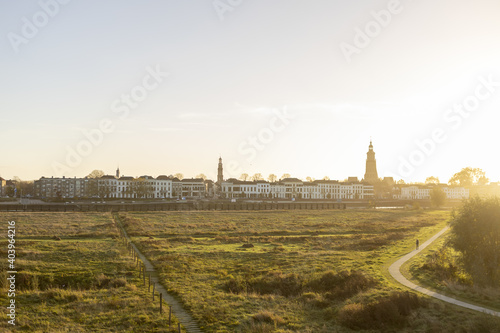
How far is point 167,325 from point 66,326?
15.7 feet

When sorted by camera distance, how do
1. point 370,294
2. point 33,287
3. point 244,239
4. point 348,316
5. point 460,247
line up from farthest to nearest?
point 244,239, point 460,247, point 33,287, point 370,294, point 348,316

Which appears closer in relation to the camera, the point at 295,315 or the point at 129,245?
the point at 295,315

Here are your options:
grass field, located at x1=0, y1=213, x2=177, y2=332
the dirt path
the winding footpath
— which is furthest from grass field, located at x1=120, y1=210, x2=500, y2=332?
grass field, located at x1=0, y1=213, x2=177, y2=332

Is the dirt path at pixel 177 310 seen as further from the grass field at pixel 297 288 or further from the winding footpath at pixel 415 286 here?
the winding footpath at pixel 415 286

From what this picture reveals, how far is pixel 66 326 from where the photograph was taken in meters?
19.8

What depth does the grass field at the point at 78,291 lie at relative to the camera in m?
20.2

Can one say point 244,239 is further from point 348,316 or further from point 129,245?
point 348,316

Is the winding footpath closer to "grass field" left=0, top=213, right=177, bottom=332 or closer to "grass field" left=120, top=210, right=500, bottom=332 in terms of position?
"grass field" left=120, top=210, right=500, bottom=332

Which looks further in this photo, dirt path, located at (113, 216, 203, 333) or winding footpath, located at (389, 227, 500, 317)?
winding footpath, located at (389, 227, 500, 317)

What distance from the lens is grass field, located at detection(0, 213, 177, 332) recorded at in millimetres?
20250

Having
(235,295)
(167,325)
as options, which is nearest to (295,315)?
(235,295)

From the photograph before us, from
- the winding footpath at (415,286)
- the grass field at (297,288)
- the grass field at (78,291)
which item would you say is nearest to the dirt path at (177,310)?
the grass field at (297,288)

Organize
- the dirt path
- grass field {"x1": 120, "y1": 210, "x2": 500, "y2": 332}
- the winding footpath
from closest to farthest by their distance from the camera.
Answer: the dirt path → grass field {"x1": 120, "y1": 210, "x2": 500, "y2": 332} → the winding footpath

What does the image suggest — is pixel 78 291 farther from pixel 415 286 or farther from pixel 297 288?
pixel 415 286
